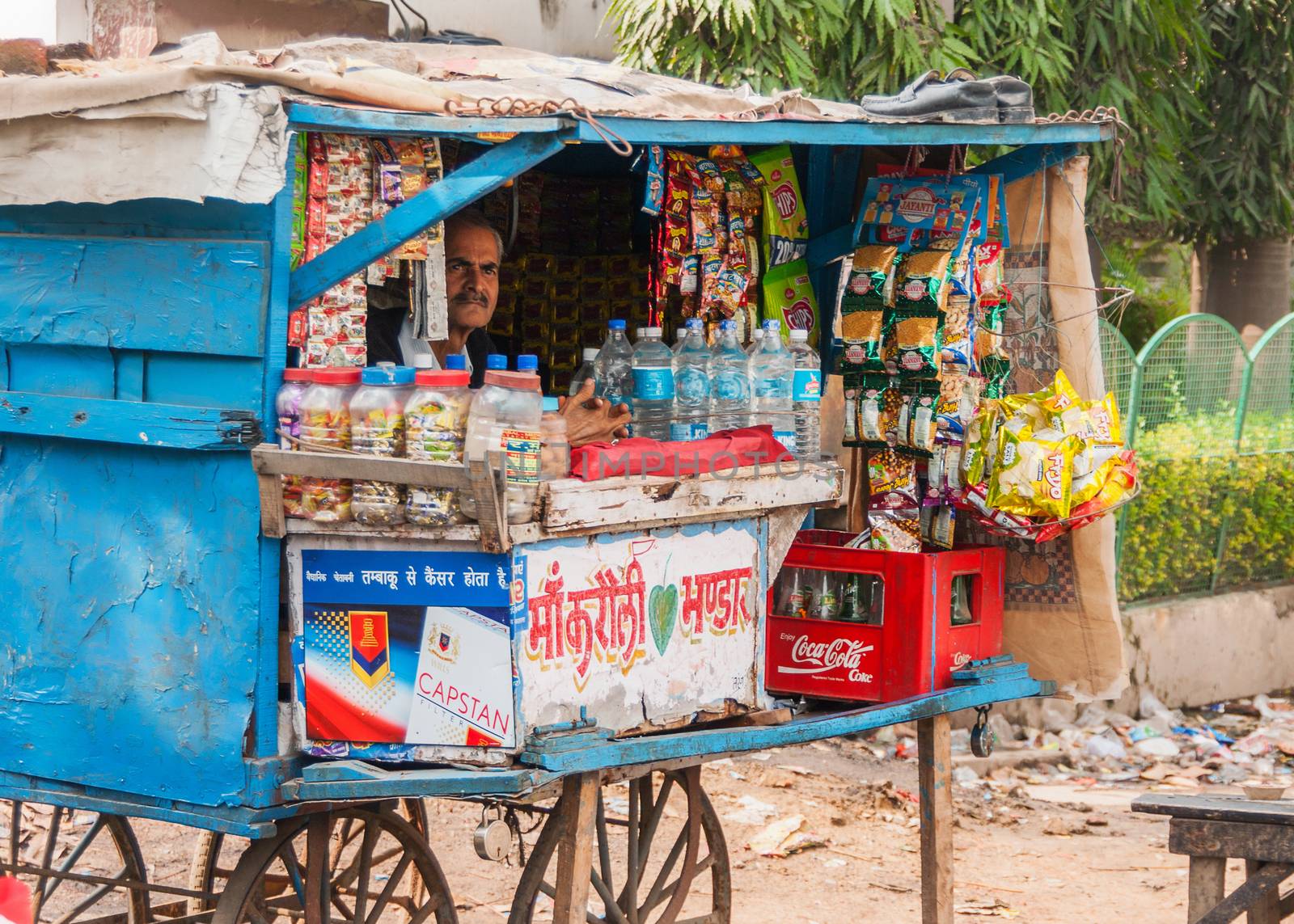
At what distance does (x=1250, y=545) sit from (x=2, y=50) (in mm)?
7683

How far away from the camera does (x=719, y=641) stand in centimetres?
365

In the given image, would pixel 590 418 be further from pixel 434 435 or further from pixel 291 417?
pixel 291 417

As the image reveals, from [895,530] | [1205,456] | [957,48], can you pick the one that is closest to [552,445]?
[895,530]

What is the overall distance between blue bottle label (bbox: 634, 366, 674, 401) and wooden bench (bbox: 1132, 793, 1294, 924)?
1.47 metres

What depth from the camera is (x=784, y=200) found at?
181 inches

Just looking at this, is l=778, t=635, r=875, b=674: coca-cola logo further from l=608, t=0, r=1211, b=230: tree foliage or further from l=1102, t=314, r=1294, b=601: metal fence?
l=1102, t=314, r=1294, b=601: metal fence

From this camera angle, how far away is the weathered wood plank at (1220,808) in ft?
10.9

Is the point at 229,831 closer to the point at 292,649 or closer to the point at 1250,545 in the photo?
the point at 292,649

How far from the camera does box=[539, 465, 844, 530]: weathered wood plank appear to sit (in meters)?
3.15

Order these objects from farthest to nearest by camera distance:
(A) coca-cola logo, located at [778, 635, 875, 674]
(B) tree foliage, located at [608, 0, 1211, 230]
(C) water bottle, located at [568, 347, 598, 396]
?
(B) tree foliage, located at [608, 0, 1211, 230], (A) coca-cola logo, located at [778, 635, 875, 674], (C) water bottle, located at [568, 347, 598, 396]

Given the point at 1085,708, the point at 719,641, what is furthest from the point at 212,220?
the point at 1085,708

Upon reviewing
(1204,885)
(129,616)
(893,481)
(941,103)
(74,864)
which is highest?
(941,103)

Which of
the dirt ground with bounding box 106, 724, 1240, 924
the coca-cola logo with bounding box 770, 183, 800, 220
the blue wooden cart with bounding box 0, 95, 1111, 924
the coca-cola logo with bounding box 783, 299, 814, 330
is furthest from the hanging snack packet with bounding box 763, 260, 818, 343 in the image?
the dirt ground with bounding box 106, 724, 1240, 924

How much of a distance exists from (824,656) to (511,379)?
1512mm
